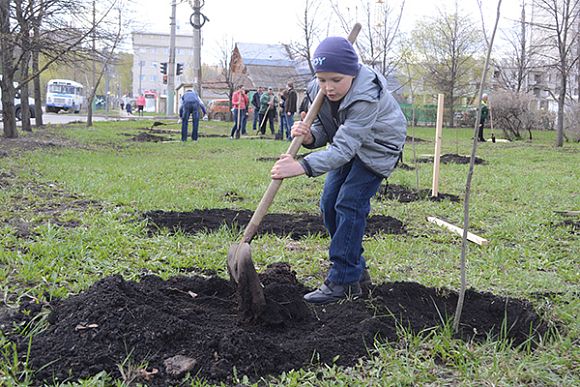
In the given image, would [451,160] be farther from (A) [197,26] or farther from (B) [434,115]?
(B) [434,115]

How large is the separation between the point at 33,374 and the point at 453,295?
2.47 m

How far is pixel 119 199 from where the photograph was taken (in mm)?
6871

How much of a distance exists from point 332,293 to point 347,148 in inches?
36.5

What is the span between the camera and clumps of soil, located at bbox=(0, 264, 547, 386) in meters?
2.73

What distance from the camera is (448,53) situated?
42188 mm

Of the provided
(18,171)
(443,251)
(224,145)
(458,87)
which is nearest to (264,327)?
(443,251)

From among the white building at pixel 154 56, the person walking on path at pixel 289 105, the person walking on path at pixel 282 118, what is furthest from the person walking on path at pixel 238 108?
the white building at pixel 154 56

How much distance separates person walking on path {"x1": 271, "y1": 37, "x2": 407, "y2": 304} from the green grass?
582 mm

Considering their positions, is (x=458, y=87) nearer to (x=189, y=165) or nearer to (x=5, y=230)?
(x=189, y=165)

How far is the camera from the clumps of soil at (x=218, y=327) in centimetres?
273

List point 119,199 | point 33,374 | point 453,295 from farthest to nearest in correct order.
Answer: point 119,199
point 453,295
point 33,374

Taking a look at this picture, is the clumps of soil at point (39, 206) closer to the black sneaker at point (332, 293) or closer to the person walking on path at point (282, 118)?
the black sneaker at point (332, 293)

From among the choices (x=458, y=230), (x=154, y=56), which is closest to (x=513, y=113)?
(x=458, y=230)

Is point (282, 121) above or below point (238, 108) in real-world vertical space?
below
